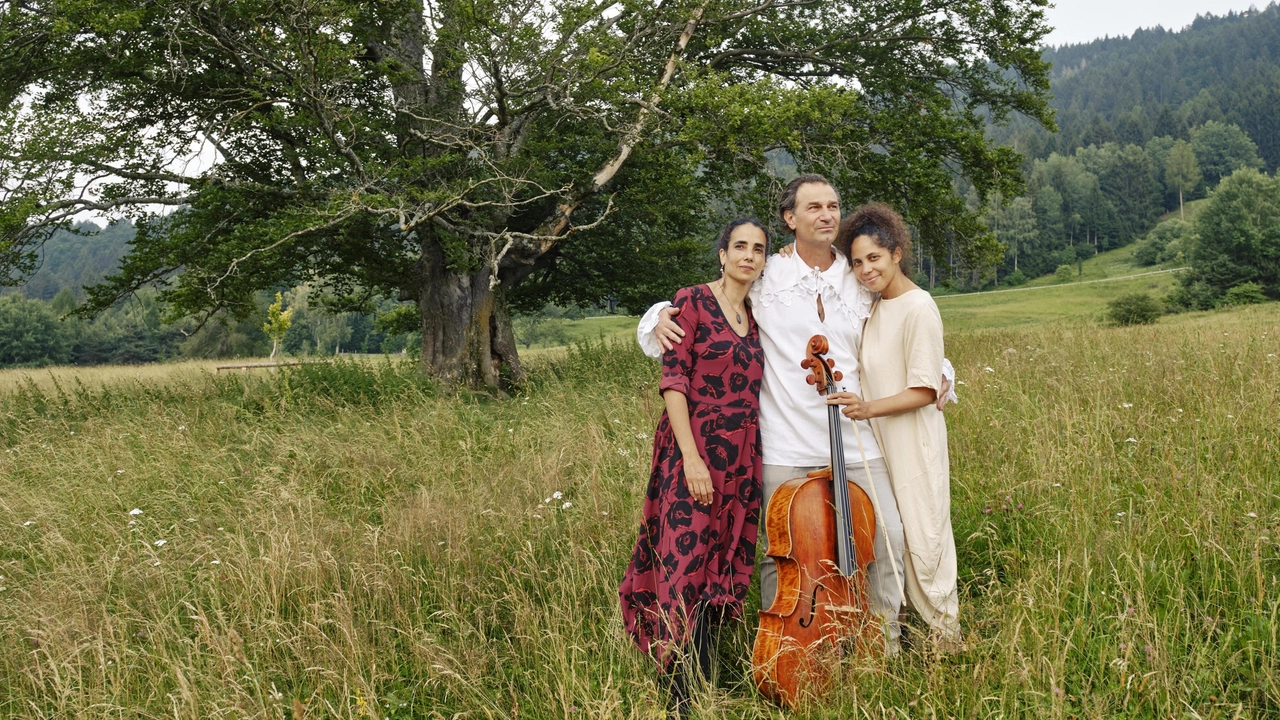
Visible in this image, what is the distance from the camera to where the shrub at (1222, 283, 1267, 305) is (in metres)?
41.6

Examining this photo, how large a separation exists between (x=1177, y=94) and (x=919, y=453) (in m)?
190

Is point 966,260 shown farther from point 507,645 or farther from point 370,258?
point 507,645

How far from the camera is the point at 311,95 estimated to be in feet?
29.6

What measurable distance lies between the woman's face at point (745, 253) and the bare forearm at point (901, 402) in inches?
26.8

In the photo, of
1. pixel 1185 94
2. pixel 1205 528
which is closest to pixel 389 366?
pixel 1205 528

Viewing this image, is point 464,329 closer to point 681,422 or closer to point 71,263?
point 681,422

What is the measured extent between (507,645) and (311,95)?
7.88 m

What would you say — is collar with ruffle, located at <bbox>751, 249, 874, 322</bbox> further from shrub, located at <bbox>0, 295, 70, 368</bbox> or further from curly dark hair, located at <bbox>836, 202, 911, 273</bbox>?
shrub, located at <bbox>0, 295, 70, 368</bbox>

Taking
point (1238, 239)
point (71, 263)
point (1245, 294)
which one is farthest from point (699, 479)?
point (71, 263)

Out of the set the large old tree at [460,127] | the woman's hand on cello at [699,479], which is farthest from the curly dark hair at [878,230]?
the large old tree at [460,127]

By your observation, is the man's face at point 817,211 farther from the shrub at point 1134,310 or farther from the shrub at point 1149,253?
the shrub at point 1149,253

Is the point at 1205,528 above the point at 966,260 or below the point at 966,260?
below

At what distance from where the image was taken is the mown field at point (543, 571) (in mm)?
2592

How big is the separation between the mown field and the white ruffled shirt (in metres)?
0.78
